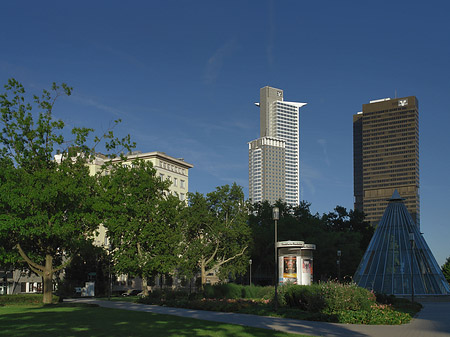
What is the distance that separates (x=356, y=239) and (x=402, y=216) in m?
20.0

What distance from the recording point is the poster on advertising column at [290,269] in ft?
163

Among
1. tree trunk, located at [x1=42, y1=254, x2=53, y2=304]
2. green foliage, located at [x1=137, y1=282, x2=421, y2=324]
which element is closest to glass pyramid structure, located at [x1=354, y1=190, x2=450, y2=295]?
green foliage, located at [x1=137, y1=282, x2=421, y2=324]

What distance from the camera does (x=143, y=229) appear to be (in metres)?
55.4

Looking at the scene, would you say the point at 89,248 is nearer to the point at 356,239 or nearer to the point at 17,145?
the point at 17,145

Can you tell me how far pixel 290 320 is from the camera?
24.5 meters

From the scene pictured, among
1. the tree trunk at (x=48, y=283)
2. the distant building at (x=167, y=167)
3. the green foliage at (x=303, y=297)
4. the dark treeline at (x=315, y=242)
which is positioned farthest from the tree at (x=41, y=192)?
the distant building at (x=167, y=167)

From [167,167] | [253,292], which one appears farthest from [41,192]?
[167,167]

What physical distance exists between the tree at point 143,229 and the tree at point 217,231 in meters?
3.38

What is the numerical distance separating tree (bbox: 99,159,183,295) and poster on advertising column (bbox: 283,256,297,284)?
12930 millimetres

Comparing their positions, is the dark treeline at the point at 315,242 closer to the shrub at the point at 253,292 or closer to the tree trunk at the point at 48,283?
the shrub at the point at 253,292

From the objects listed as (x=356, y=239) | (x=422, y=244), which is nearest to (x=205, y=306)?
(x=422, y=244)

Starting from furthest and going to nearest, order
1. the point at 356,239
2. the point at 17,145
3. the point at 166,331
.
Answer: the point at 356,239
the point at 17,145
the point at 166,331

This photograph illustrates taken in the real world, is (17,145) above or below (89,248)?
above

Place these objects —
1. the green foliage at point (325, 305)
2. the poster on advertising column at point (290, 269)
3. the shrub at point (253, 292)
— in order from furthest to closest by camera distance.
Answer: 1. the shrub at point (253, 292)
2. the poster on advertising column at point (290, 269)
3. the green foliage at point (325, 305)
